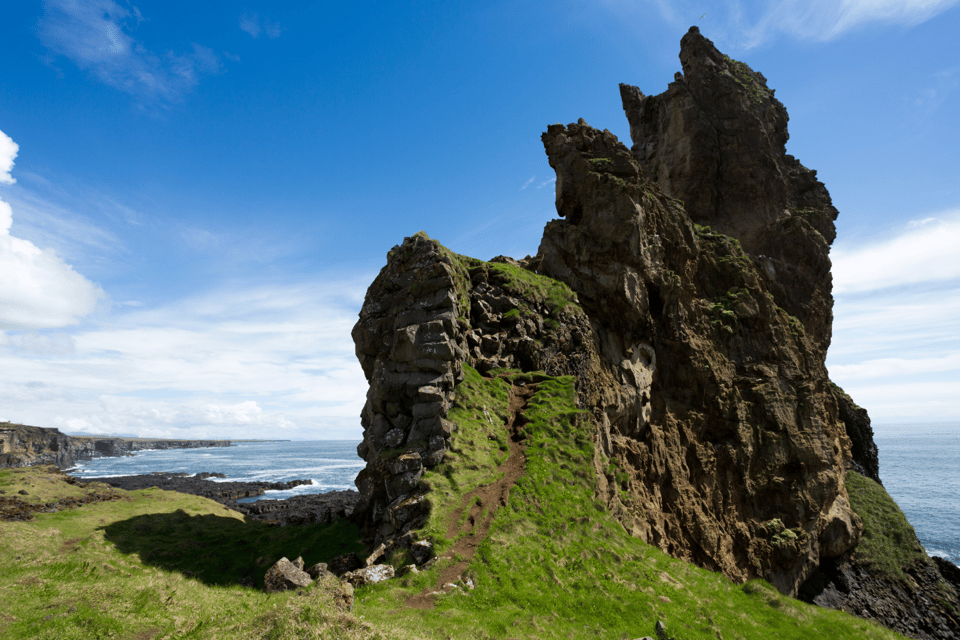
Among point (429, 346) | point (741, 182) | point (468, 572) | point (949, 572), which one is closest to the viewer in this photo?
point (468, 572)

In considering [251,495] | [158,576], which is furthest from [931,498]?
[251,495]

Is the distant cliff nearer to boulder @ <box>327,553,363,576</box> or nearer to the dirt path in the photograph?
boulder @ <box>327,553,363,576</box>

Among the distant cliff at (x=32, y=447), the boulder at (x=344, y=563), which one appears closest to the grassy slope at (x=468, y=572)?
the boulder at (x=344, y=563)

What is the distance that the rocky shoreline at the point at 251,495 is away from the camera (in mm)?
55625

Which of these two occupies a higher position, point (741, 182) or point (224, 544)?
point (741, 182)

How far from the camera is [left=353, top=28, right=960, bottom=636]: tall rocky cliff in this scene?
2681 cm

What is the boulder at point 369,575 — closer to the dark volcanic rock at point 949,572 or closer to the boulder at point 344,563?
the boulder at point 344,563

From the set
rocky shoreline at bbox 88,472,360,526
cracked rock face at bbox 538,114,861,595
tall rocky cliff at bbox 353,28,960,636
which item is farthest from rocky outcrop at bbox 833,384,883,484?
rocky shoreline at bbox 88,472,360,526

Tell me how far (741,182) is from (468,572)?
6287 cm

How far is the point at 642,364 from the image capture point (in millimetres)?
38812

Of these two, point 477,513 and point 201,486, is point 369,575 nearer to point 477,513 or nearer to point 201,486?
point 477,513

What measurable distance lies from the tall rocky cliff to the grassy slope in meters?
2.63

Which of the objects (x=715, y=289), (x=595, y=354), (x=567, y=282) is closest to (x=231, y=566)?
(x=595, y=354)

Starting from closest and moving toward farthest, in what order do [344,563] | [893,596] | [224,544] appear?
[344,563] < [224,544] < [893,596]
